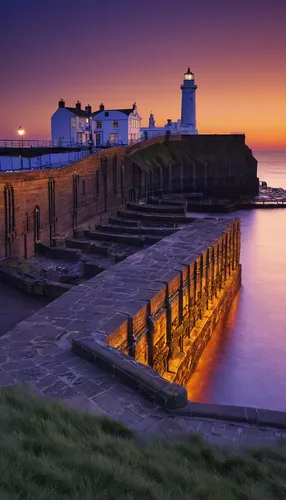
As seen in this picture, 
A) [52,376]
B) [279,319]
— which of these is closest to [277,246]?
[279,319]

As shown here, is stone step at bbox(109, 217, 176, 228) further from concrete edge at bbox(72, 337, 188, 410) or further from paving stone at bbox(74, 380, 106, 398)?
paving stone at bbox(74, 380, 106, 398)

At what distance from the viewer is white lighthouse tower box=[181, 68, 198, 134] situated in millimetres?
84113

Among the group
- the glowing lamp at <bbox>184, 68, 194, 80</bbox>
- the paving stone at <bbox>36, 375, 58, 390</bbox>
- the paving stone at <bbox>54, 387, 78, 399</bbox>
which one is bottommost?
the paving stone at <bbox>54, 387, 78, 399</bbox>

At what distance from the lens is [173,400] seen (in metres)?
8.00

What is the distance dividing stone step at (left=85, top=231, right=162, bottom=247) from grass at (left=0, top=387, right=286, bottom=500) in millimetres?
20525

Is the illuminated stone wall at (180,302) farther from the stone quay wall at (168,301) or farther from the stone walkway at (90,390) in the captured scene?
the stone walkway at (90,390)

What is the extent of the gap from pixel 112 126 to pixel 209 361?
180 ft

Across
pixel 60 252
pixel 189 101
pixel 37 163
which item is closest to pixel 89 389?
pixel 60 252

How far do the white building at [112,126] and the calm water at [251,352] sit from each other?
39568mm

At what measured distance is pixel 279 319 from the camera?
24016 mm

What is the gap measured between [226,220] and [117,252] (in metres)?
6.47

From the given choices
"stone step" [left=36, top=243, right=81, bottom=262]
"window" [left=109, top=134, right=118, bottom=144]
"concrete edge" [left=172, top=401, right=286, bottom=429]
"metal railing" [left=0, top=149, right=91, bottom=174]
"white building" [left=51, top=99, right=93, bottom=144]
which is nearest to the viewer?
"concrete edge" [left=172, top=401, right=286, bottom=429]

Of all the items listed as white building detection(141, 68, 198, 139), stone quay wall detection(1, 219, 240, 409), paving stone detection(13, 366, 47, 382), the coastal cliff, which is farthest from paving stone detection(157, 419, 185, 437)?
white building detection(141, 68, 198, 139)

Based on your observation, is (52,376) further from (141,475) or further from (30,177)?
(30,177)
